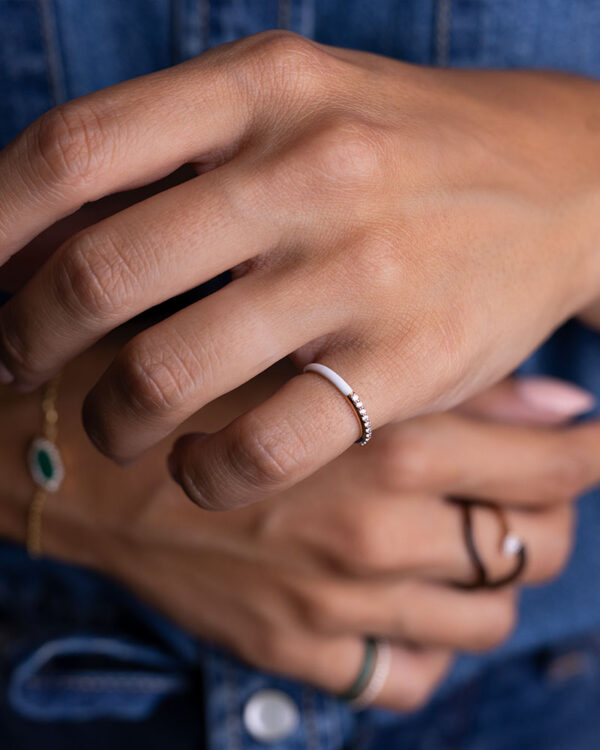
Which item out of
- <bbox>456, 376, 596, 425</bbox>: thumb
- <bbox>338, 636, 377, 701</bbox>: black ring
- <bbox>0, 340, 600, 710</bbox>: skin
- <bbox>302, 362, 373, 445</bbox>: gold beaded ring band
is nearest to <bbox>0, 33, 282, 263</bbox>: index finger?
<bbox>302, 362, 373, 445</bbox>: gold beaded ring band

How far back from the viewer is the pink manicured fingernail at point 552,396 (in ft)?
2.38

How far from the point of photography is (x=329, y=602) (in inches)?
25.9

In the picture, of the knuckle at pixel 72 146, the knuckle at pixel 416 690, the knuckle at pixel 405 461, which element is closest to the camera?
the knuckle at pixel 72 146

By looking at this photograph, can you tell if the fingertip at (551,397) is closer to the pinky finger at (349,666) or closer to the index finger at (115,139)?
the pinky finger at (349,666)

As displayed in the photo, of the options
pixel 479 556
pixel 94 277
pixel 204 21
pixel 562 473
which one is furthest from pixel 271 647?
pixel 204 21

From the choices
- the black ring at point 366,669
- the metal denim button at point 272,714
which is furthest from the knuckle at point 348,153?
the metal denim button at point 272,714

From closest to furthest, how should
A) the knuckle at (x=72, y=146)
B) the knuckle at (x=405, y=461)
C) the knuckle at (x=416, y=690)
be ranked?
the knuckle at (x=72, y=146) → the knuckle at (x=405, y=461) → the knuckle at (x=416, y=690)

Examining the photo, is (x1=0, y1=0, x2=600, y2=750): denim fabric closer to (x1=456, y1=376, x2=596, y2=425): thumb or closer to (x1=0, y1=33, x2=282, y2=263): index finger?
(x1=456, y1=376, x2=596, y2=425): thumb

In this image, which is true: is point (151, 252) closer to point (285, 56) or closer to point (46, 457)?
point (285, 56)

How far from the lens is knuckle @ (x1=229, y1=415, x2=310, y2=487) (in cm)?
42

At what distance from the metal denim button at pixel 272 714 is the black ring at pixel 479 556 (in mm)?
232

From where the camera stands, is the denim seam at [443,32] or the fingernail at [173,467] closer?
the fingernail at [173,467]

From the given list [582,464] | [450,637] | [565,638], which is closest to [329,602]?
[450,637]

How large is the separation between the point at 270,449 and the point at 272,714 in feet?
1.57
